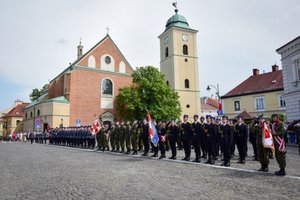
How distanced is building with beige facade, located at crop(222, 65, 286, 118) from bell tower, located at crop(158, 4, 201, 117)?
5.57 metres

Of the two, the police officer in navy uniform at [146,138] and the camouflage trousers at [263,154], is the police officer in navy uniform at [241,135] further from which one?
the police officer in navy uniform at [146,138]

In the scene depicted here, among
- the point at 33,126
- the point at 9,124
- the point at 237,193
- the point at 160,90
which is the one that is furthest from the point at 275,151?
the point at 9,124

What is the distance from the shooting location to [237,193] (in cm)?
547

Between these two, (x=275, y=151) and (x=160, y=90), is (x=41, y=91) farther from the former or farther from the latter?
(x=275, y=151)

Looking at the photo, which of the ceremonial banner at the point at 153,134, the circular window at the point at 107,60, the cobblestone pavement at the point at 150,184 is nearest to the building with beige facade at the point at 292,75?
the ceremonial banner at the point at 153,134

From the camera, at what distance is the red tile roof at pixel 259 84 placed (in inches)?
1442

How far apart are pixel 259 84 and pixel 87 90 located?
25756 millimetres

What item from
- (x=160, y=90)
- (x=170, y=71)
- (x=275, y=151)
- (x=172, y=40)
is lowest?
(x=275, y=151)

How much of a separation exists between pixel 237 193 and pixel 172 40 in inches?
1633

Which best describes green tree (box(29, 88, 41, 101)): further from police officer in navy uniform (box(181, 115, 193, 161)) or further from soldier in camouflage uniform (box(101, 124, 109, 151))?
police officer in navy uniform (box(181, 115, 193, 161))

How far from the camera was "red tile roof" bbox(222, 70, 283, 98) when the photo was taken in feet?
120

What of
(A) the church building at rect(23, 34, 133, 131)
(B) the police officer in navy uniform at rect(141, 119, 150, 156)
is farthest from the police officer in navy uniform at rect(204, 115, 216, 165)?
(A) the church building at rect(23, 34, 133, 131)

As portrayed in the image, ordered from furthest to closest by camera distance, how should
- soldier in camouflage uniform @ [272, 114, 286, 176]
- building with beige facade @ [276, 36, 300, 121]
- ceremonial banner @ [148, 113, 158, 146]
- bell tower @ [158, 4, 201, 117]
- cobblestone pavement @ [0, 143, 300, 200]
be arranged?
bell tower @ [158, 4, 201, 117] < building with beige facade @ [276, 36, 300, 121] < ceremonial banner @ [148, 113, 158, 146] < soldier in camouflage uniform @ [272, 114, 286, 176] < cobblestone pavement @ [0, 143, 300, 200]

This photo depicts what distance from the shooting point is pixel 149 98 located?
38.8 metres
